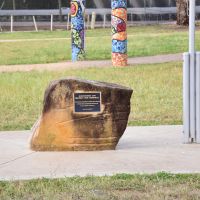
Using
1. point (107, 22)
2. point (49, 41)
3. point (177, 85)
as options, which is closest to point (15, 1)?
point (107, 22)

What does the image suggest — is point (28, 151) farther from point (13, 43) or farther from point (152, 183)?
point (13, 43)

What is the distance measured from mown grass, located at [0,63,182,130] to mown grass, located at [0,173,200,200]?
4.04m

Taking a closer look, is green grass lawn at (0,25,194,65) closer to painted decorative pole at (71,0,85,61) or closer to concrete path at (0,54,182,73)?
painted decorative pole at (71,0,85,61)

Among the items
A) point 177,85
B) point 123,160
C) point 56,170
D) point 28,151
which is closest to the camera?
point 56,170

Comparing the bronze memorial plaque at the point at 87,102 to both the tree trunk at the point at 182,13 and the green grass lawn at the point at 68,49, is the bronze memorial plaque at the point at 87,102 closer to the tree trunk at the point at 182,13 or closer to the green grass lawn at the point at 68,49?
the green grass lawn at the point at 68,49

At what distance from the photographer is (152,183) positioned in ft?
21.8

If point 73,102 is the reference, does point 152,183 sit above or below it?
below

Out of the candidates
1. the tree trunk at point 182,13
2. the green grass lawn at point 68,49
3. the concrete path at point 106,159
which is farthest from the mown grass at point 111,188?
the tree trunk at point 182,13

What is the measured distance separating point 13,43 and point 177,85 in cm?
1706

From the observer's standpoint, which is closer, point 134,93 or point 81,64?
point 134,93

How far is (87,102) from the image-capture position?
27.0 ft

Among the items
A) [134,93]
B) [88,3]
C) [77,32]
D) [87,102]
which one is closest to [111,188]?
[87,102]

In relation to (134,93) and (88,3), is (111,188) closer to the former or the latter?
(134,93)

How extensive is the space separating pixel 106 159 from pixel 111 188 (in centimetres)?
136
